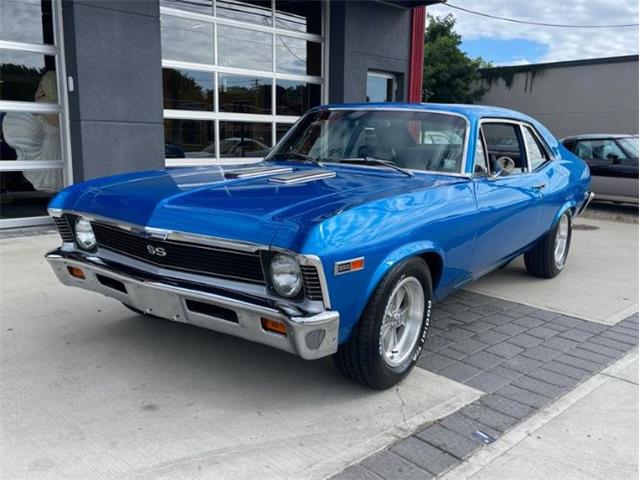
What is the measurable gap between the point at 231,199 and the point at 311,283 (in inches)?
28.5

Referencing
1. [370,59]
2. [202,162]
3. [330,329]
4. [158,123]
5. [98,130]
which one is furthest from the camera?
[370,59]

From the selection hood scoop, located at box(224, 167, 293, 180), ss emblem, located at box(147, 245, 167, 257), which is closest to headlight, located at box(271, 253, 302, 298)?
ss emblem, located at box(147, 245, 167, 257)

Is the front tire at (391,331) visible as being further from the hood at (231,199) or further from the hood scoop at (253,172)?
the hood scoop at (253,172)

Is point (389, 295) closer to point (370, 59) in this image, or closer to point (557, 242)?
point (557, 242)

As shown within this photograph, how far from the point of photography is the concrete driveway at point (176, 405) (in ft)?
8.19

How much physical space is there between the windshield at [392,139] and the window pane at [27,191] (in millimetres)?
4676

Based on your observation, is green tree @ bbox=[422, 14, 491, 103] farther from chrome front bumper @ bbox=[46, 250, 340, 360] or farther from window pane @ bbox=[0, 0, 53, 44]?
chrome front bumper @ bbox=[46, 250, 340, 360]

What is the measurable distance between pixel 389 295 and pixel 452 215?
2.79 feet

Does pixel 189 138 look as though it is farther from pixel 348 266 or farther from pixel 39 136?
pixel 348 266

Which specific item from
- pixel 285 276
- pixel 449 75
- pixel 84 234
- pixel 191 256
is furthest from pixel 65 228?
pixel 449 75

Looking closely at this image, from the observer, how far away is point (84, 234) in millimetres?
3436

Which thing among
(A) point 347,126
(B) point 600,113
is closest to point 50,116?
(A) point 347,126

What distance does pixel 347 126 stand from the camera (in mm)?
4426

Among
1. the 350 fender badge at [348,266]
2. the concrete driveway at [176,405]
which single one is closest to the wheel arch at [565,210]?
the concrete driveway at [176,405]
